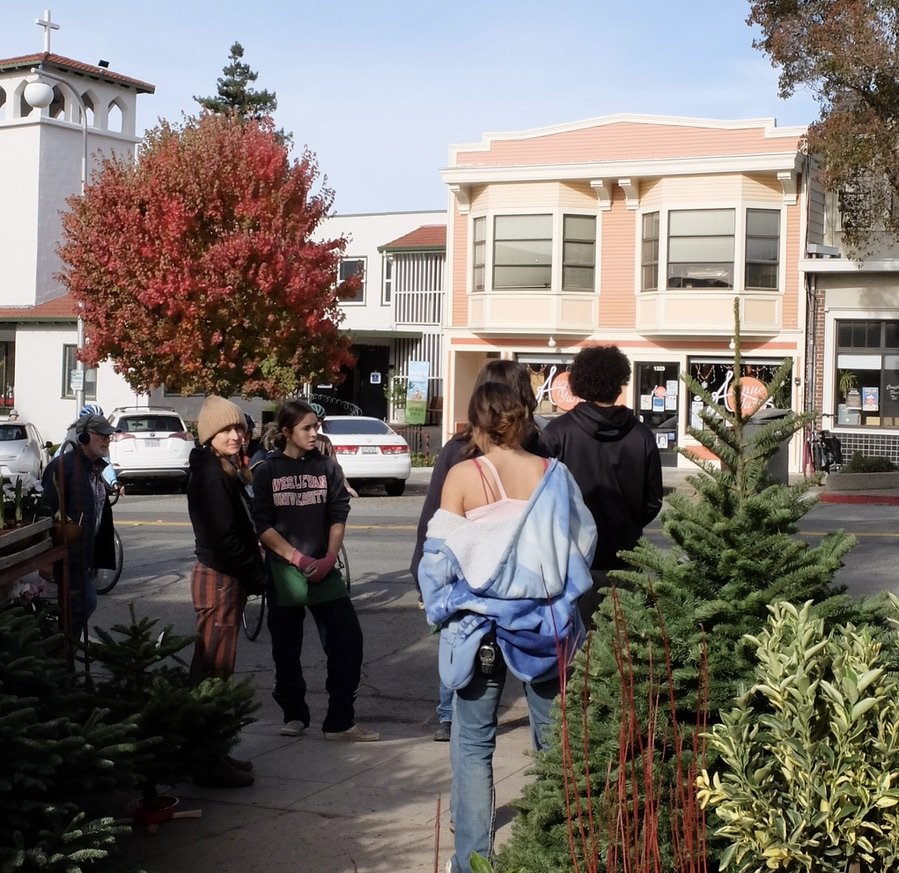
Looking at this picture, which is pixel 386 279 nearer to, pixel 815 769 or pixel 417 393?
pixel 417 393

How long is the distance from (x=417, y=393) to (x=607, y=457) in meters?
36.2

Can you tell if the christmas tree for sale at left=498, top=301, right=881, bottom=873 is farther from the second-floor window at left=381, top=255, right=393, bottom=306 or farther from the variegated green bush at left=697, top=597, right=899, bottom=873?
the second-floor window at left=381, top=255, right=393, bottom=306

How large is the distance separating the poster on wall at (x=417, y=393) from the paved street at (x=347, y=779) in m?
28.9

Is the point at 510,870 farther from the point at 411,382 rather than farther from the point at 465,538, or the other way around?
the point at 411,382

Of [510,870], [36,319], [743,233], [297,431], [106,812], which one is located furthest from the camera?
[36,319]

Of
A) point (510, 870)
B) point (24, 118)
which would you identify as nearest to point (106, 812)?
point (510, 870)

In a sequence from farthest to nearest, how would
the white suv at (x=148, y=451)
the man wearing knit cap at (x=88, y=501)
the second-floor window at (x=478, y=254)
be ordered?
the second-floor window at (x=478, y=254) < the white suv at (x=148, y=451) < the man wearing knit cap at (x=88, y=501)

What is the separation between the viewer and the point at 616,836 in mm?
3488

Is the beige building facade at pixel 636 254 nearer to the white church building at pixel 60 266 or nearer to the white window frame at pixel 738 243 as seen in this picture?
the white window frame at pixel 738 243

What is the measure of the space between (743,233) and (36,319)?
22.6 metres

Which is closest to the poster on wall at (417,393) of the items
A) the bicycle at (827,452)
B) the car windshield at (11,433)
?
the bicycle at (827,452)

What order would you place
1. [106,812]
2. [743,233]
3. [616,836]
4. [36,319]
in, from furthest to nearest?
[36,319] → [743,233] → [106,812] → [616,836]

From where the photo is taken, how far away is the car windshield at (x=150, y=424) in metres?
27.2

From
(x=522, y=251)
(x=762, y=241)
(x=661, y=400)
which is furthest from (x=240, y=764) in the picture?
(x=522, y=251)
